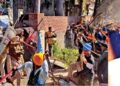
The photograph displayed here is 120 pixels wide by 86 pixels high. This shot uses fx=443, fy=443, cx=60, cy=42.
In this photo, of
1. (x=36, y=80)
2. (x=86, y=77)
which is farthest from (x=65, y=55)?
(x=36, y=80)

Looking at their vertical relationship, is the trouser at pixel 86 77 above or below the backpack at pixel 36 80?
below

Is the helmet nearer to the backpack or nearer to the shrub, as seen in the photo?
the backpack

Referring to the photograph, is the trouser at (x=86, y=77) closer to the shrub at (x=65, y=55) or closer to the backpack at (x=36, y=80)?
the backpack at (x=36, y=80)

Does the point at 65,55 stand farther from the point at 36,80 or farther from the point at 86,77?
the point at 36,80

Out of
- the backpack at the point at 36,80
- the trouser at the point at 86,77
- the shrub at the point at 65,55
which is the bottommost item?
the shrub at the point at 65,55

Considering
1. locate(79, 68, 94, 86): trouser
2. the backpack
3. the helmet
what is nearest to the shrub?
locate(79, 68, 94, 86): trouser

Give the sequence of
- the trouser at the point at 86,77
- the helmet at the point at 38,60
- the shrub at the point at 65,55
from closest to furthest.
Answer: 1. the helmet at the point at 38,60
2. the trouser at the point at 86,77
3. the shrub at the point at 65,55

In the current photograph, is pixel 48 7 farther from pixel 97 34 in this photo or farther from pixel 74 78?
pixel 74 78

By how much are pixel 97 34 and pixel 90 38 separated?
1056 millimetres

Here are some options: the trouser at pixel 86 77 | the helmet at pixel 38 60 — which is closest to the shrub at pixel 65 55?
the trouser at pixel 86 77

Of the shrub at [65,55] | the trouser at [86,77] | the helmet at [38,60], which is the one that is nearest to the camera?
the helmet at [38,60]

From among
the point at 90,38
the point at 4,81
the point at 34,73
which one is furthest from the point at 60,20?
the point at 34,73

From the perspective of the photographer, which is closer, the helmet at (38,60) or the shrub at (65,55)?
the helmet at (38,60)

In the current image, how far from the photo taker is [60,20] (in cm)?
1622
